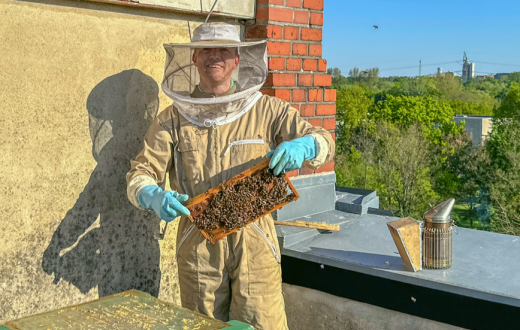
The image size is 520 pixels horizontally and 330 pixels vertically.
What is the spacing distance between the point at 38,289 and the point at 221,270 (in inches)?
46.0

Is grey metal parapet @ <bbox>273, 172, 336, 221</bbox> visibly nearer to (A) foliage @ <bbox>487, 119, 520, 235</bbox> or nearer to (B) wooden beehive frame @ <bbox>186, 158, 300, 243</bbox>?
(B) wooden beehive frame @ <bbox>186, 158, 300, 243</bbox>

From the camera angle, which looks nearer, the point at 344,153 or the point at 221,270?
the point at 221,270

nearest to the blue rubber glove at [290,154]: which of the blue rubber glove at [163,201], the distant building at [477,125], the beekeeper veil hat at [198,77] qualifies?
the beekeeper veil hat at [198,77]

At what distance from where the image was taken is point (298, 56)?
4.51 m

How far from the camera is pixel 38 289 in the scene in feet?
10.7

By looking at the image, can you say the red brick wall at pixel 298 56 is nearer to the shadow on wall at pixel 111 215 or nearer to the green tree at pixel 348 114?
the shadow on wall at pixel 111 215

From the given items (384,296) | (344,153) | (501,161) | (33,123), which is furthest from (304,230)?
(344,153)

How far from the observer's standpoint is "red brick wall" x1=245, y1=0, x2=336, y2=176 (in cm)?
427

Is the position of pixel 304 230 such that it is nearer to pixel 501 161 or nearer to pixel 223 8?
pixel 223 8

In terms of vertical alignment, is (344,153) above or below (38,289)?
below

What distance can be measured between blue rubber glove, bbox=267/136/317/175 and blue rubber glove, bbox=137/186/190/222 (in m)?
0.52

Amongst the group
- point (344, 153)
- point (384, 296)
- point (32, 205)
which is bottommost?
point (344, 153)

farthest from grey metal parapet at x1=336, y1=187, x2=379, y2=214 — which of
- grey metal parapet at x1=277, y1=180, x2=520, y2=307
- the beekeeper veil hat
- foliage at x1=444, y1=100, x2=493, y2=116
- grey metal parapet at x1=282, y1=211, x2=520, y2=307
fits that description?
foliage at x1=444, y1=100, x2=493, y2=116

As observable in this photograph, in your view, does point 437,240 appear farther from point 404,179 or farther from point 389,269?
point 404,179
